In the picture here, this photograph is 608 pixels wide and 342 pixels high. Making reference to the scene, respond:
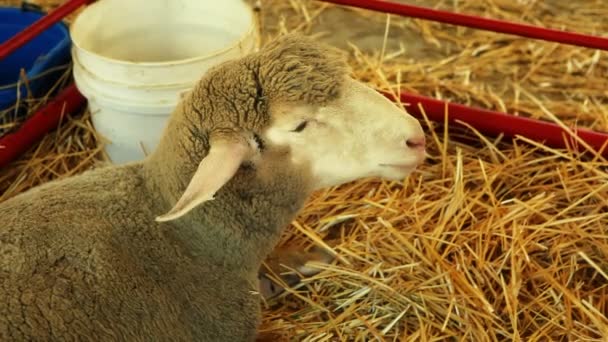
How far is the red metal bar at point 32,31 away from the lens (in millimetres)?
2221

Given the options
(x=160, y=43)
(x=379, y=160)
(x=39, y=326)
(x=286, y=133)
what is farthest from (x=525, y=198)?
(x=39, y=326)

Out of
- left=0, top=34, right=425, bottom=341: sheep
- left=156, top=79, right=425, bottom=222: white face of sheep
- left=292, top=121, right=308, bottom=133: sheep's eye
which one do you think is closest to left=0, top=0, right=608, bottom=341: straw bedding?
left=0, top=34, right=425, bottom=341: sheep

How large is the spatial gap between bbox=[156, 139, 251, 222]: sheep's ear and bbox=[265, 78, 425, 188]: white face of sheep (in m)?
0.11

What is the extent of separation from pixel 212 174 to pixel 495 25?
1.29 metres

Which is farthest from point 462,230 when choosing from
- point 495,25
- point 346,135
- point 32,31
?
point 32,31

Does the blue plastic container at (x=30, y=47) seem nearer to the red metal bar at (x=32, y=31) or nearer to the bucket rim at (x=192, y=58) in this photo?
the red metal bar at (x=32, y=31)

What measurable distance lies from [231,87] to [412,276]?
868 mm

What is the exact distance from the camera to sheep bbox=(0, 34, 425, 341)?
1586mm

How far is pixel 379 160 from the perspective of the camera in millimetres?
1700

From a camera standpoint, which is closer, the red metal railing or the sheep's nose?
the sheep's nose

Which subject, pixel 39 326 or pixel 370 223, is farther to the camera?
pixel 370 223

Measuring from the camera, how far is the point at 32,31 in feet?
7.53

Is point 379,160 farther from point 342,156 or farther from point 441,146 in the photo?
point 441,146

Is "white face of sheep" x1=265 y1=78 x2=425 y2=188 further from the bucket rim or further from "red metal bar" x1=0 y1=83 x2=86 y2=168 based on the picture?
"red metal bar" x1=0 y1=83 x2=86 y2=168
